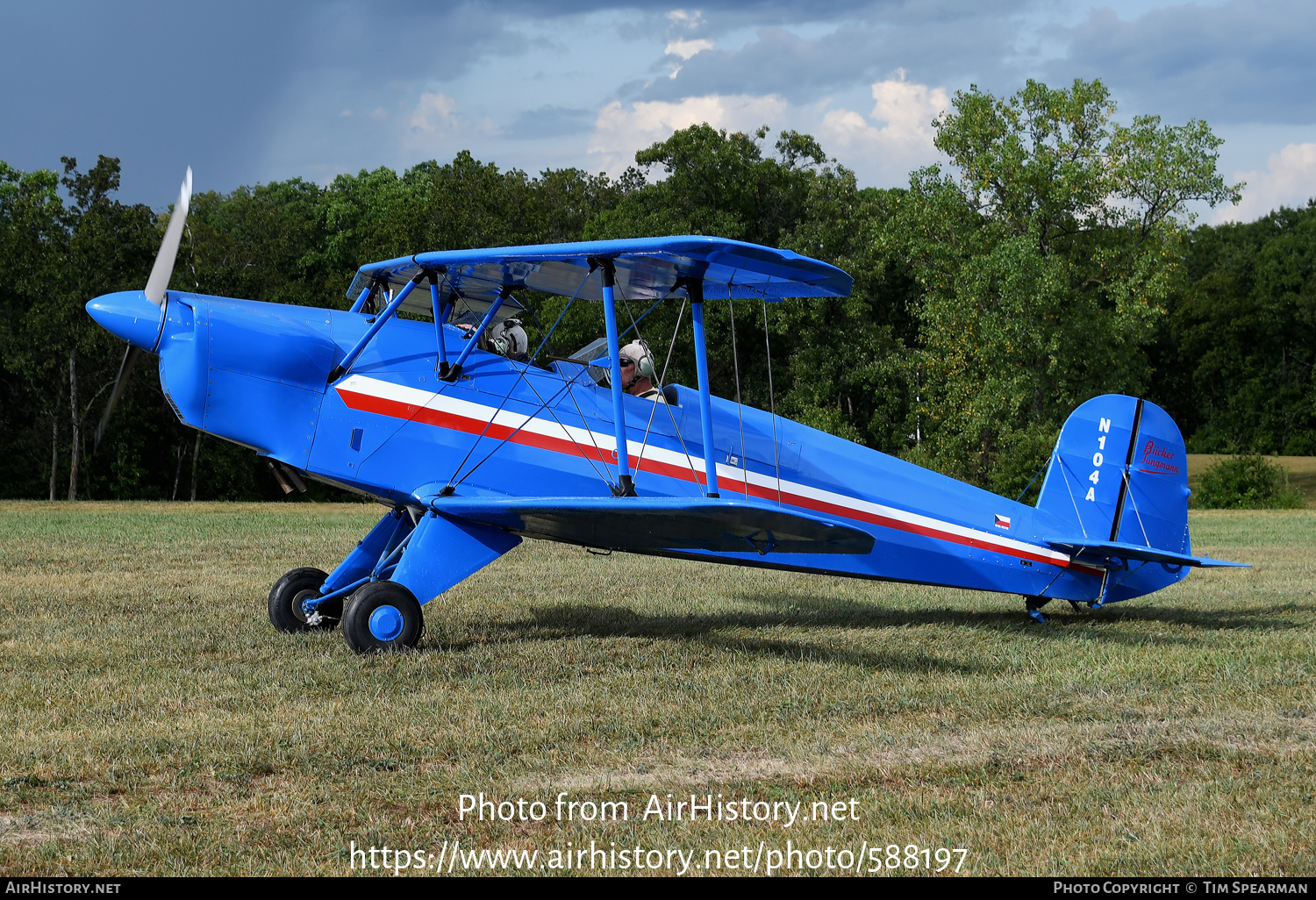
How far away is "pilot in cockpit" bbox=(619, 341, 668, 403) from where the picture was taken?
773 cm

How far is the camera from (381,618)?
6.70m

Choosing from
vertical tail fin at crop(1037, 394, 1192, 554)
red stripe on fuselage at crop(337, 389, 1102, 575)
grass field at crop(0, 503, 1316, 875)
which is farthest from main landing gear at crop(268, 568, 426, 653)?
vertical tail fin at crop(1037, 394, 1192, 554)

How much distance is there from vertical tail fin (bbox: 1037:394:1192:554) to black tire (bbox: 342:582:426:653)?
5.30 m

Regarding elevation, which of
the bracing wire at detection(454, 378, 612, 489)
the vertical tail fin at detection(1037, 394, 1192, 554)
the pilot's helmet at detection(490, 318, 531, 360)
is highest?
the pilot's helmet at detection(490, 318, 531, 360)

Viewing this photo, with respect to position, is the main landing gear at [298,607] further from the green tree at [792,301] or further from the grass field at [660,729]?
the green tree at [792,301]

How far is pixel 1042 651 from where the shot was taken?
7246 mm

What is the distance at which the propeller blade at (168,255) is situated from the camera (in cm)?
700

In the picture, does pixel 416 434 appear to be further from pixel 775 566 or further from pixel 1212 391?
pixel 1212 391

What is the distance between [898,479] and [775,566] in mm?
1254

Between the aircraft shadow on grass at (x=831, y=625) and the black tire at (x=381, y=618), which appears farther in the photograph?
the aircraft shadow on grass at (x=831, y=625)

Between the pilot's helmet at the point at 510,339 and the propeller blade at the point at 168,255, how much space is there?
2.18 meters

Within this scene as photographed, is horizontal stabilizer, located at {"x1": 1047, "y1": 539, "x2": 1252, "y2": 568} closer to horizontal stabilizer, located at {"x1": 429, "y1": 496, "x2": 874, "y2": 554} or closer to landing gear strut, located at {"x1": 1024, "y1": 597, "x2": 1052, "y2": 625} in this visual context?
landing gear strut, located at {"x1": 1024, "y1": 597, "x2": 1052, "y2": 625}

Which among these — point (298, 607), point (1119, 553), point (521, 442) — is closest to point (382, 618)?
point (298, 607)

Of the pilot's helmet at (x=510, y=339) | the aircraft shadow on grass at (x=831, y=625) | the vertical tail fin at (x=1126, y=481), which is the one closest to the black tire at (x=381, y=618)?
the aircraft shadow on grass at (x=831, y=625)
